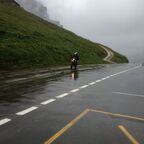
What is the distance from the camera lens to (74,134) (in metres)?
7.08

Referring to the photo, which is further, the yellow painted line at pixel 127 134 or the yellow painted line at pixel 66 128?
the yellow painted line at pixel 127 134

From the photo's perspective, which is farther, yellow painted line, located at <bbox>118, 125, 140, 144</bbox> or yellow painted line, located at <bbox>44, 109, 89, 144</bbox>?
yellow painted line, located at <bbox>118, 125, 140, 144</bbox>

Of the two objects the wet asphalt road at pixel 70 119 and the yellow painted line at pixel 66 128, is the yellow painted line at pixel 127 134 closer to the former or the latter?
the wet asphalt road at pixel 70 119

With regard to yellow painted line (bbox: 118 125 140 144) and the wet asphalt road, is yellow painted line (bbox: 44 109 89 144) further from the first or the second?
yellow painted line (bbox: 118 125 140 144)

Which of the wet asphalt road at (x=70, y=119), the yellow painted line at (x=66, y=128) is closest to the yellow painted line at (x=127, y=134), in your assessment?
the wet asphalt road at (x=70, y=119)

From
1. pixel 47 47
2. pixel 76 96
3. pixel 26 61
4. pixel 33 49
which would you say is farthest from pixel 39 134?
pixel 47 47

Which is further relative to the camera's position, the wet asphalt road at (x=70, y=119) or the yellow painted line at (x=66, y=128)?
the wet asphalt road at (x=70, y=119)

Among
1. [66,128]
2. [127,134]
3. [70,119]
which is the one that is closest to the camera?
[127,134]

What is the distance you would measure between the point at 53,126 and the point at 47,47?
110ft

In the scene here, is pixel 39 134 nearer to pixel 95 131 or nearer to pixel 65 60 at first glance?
pixel 95 131

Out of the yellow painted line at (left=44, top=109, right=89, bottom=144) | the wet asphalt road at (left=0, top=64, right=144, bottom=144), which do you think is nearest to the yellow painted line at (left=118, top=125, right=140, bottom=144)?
the wet asphalt road at (left=0, top=64, right=144, bottom=144)

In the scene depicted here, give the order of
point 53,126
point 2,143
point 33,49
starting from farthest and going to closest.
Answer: point 33,49, point 53,126, point 2,143

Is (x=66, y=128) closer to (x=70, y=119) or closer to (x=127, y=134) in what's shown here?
(x=70, y=119)

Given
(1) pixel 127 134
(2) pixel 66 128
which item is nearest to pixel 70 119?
(2) pixel 66 128
